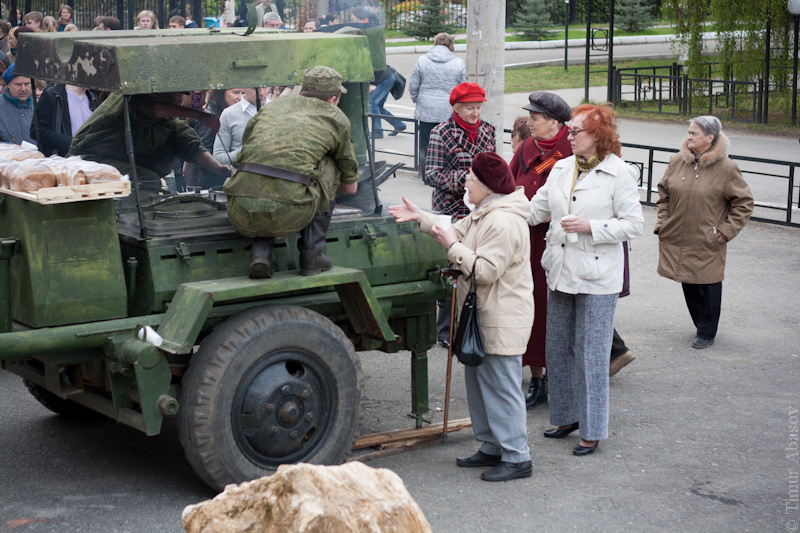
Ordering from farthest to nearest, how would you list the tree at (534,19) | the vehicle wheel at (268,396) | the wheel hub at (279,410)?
1. the tree at (534,19)
2. the wheel hub at (279,410)
3. the vehicle wheel at (268,396)

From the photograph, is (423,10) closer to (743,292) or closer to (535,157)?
(743,292)

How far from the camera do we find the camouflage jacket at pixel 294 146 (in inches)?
187

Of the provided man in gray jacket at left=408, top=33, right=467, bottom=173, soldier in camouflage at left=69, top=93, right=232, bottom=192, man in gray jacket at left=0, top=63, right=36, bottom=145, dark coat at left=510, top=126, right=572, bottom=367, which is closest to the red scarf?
dark coat at left=510, top=126, right=572, bottom=367

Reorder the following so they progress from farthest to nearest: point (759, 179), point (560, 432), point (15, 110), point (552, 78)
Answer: point (552, 78), point (759, 179), point (15, 110), point (560, 432)

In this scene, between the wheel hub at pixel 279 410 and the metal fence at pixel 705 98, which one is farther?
the metal fence at pixel 705 98

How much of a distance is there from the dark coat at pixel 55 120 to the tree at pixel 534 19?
29.7 meters

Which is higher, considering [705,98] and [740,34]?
[740,34]

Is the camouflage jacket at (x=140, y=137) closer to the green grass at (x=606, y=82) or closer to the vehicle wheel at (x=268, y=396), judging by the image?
the vehicle wheel at (x=268, y=396)

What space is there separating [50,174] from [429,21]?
90.4ft

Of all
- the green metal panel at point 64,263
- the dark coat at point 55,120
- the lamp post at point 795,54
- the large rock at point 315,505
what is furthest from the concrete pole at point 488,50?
the lamp post at point 795,54

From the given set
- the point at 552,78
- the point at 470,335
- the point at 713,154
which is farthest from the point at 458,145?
the point at 552,78

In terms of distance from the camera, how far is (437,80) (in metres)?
14.2

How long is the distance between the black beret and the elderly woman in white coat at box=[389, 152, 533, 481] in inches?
46.5

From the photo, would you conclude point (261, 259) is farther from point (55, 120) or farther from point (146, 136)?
point (55, 120)
